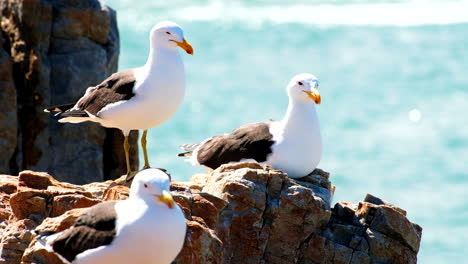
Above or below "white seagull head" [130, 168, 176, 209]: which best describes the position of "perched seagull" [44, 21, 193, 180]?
above

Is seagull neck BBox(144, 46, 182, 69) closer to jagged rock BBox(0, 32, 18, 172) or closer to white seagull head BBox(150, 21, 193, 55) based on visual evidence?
white seagull head BBox(150, 21, 193, 55)

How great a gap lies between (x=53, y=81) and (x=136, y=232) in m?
10.8

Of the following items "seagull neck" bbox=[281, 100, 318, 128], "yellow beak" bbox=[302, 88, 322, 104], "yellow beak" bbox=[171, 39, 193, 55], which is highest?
"yellow beak" bbox=[171, 39, 193, 55]

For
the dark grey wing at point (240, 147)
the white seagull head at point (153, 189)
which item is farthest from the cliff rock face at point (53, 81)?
the white seagull head at point (153, 189)

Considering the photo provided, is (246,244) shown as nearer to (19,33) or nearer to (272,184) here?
(272,184)

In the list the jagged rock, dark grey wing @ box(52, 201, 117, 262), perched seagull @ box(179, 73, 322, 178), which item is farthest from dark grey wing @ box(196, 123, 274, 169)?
the jagged rock

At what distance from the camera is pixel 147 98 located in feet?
32.3

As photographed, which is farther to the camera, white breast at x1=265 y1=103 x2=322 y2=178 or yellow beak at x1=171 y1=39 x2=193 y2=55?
white breast at x1=265 y1=103 x2=322 y2=178

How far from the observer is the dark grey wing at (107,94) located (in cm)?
1007

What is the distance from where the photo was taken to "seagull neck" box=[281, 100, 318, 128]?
10.6m

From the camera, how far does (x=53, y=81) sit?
17.2 metres

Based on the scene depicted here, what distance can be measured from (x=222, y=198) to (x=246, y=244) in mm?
536

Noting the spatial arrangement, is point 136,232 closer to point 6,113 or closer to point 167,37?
point 167,37

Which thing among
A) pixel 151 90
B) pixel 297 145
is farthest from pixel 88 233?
pixel 297 145
